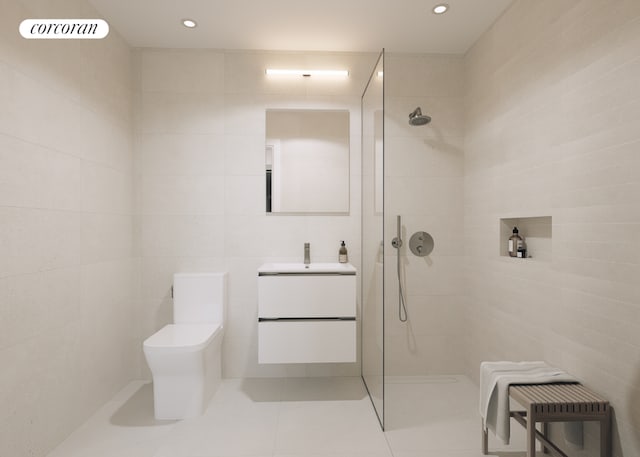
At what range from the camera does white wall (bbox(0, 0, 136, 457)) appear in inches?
65.0

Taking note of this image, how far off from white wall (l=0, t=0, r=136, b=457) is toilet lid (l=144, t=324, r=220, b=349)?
1.31 ft

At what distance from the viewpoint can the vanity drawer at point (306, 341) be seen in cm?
245

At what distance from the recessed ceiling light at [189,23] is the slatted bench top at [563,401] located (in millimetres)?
2829

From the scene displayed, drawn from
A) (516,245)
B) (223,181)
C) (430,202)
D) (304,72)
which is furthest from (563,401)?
(304,72)

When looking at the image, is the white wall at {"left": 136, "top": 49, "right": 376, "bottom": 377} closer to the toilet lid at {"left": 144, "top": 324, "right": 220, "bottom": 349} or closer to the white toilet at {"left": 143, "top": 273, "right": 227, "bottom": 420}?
the white toilet at {"left": 143, "top": 273, "right": 227, "bottom": 420}

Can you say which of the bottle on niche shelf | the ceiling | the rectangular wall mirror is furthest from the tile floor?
the ceiling

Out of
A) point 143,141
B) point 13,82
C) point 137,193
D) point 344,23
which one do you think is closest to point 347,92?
point 344,23

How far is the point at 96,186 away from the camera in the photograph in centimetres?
235

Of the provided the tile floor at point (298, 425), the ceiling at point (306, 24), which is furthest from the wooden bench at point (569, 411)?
the ceiling at point (306, 24)

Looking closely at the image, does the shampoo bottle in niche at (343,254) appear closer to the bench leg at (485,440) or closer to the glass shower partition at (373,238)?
the glass shower partition at (373,238)

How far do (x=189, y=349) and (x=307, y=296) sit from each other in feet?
2.57

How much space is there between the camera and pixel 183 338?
90.9 inches

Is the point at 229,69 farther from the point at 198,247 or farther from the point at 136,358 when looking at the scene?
the point at 136,358

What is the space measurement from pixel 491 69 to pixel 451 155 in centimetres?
63
